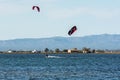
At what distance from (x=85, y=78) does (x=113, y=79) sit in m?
4.36

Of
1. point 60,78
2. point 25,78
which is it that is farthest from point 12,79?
point 60,78

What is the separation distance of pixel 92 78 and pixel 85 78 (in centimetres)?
117

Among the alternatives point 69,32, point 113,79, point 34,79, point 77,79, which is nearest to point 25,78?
point 34,79

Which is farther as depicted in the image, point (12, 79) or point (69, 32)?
point (12, 79)

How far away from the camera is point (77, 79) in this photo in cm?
8738

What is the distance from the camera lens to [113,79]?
89.0m

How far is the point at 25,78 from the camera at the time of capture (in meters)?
88.1

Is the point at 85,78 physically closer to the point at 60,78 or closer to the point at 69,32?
the point at 60,78

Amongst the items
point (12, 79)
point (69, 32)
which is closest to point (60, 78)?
point (12, 79)

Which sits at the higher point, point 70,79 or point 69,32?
point 69,32

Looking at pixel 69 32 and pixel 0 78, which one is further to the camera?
pixel 0 78

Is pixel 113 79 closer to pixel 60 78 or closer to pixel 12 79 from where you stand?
pixel 60 78

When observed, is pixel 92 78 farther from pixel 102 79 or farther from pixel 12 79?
pixel 12 79

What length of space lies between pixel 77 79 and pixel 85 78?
2827mm
